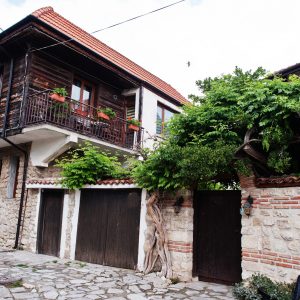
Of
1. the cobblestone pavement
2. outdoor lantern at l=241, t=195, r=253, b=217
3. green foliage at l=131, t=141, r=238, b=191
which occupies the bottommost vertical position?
the cobblestone pavement

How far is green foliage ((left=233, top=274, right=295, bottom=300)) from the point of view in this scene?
4.34 metres

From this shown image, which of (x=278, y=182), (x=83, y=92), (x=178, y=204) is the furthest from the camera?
(x=83, y=92)

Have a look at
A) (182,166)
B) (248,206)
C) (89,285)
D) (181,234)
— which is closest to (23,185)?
(89,285)

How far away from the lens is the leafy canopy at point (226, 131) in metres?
5.01

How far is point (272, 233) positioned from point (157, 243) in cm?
246

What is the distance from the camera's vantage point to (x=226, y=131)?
5.72 m

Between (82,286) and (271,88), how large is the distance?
15.8ft

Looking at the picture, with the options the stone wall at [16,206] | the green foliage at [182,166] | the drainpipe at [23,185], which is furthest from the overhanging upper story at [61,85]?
the green foliage at [182,166]

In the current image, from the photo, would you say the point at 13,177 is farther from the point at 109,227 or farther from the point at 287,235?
the point at 287,235

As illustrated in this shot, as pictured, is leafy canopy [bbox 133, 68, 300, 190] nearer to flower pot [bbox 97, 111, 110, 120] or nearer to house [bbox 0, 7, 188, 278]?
house [bbox 0, 7, 188, 278]

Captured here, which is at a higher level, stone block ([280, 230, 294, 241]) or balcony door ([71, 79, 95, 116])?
balcony door ([71, 79, 95, 116])

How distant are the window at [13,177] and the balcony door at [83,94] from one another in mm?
2875

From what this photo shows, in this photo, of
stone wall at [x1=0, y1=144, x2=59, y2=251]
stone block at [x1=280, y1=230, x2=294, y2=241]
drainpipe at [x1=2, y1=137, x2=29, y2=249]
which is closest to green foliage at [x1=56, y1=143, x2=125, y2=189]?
stone wall at [x1=0, y1=144, x2=59, y2=251]

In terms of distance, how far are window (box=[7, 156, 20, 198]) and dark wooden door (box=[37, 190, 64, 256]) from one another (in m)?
2.00
